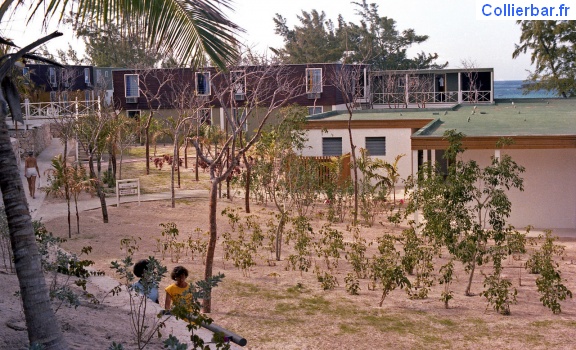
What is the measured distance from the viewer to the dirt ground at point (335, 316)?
666 centimetres

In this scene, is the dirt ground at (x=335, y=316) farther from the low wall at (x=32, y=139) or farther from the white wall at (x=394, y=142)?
the low wall at (x=32, y=139)

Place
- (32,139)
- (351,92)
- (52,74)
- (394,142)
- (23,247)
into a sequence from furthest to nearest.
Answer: (52,74) < (32,139) < (351,92) < (394,142) < (23,247)

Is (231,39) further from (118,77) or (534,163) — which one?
(118,77)

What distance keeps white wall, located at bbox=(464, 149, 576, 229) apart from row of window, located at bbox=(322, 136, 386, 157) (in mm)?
7319

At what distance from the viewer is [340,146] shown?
23719 mm

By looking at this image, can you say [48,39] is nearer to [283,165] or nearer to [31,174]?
[283,165]

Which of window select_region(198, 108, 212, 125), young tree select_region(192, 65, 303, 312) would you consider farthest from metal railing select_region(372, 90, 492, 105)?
window select_region(198, 108, 212, 125)

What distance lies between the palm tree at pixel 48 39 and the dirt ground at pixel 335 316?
33.6 inches

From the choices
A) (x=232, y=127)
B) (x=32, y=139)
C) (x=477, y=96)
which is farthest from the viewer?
(x=477, y=96)

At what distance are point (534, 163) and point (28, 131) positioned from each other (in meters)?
21.6

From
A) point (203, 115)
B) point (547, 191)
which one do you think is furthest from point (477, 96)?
point (547, 191)

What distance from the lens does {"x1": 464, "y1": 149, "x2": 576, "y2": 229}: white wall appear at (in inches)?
635

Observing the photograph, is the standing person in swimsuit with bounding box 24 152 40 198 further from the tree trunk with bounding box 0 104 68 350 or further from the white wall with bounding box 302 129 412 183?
the tree trunk with bounding box 0 104 68 350

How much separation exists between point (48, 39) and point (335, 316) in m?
5.71
